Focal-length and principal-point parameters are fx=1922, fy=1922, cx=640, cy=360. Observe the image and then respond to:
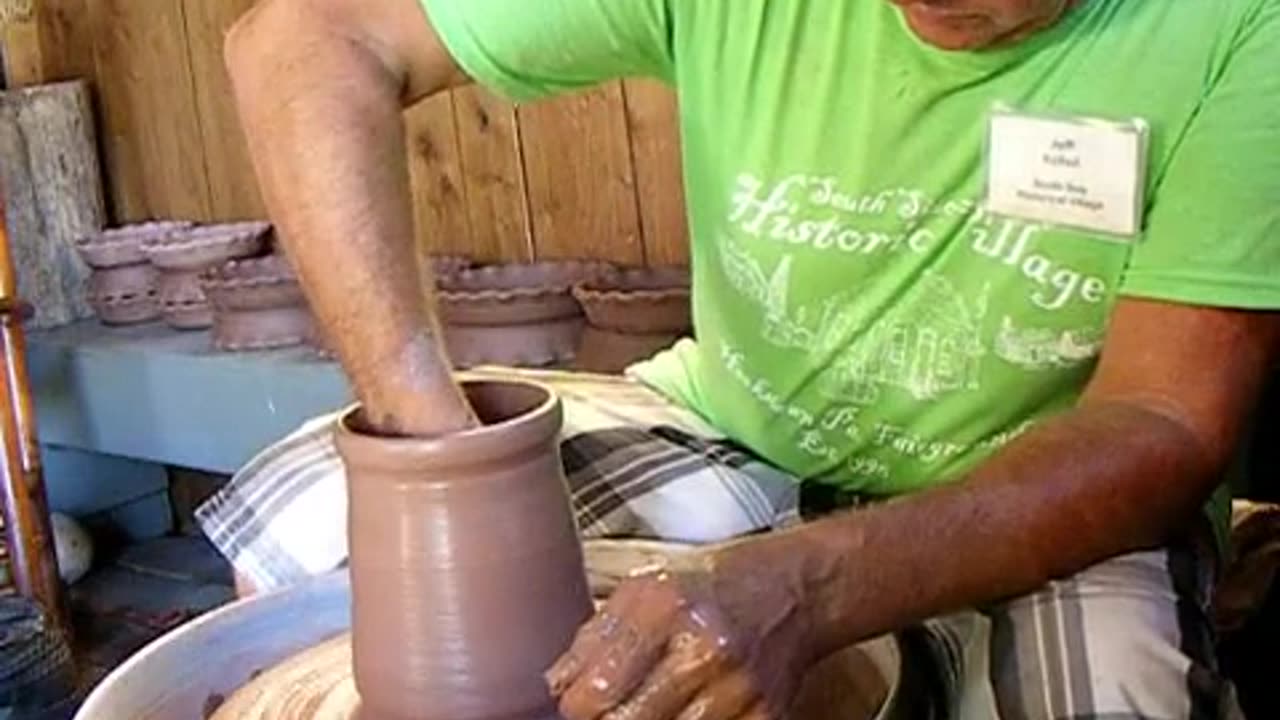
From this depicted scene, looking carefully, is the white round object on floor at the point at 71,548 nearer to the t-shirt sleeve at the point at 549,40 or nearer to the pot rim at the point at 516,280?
the pot rim at the point at 516,280

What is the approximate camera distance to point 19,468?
265cm

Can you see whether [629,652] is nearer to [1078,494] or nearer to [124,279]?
[1078,494]

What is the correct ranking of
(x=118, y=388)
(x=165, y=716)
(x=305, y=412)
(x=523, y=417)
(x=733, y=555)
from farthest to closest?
1. (x=118, y=388)
2. (x=305, y=412)
3. (x=165, y=716)
4. (x=523, y=417)
5. (x=733, y=555)

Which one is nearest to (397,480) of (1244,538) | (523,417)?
(523,417)

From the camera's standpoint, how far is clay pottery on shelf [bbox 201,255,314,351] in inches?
109

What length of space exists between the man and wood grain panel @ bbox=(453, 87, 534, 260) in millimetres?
1266

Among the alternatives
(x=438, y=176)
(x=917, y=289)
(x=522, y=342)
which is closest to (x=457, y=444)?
(x=917, y=289)

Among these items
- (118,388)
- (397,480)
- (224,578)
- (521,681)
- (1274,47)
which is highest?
(1274,47)

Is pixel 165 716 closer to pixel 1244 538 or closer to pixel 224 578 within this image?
pixel 1244 538

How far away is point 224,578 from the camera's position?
124 inches

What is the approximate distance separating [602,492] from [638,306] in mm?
865

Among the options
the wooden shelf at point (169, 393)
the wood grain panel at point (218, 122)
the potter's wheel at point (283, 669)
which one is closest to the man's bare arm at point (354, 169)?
the potter's wheel at point (283, 669)

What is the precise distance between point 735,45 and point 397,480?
47 centimetres

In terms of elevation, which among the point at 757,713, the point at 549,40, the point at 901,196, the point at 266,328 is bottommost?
the point at 266,328
